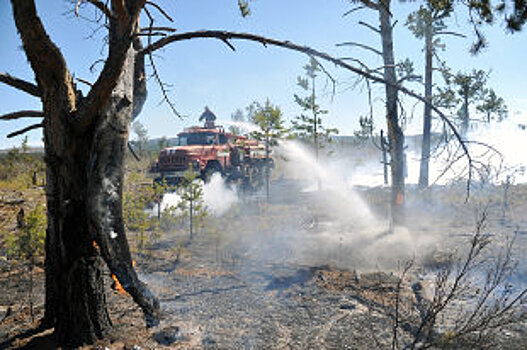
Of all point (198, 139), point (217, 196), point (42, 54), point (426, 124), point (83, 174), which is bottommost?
point (217, 196)

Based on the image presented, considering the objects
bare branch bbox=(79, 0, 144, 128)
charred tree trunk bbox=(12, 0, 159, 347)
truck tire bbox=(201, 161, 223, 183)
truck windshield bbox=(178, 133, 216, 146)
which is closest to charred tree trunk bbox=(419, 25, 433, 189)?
truck tire bbox=(201, 161, 223, 183)

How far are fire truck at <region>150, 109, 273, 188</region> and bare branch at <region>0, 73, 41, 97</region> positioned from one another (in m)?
9.09

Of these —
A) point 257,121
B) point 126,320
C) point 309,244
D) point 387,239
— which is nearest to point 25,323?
point 126,320

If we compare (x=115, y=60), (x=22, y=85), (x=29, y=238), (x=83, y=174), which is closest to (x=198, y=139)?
(x=29, y=238)

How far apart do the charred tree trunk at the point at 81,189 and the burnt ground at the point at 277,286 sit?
46cm

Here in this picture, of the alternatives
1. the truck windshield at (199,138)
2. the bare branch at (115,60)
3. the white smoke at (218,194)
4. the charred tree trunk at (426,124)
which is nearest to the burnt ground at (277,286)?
the white smoke at (218,194)

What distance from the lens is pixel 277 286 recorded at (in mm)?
6219

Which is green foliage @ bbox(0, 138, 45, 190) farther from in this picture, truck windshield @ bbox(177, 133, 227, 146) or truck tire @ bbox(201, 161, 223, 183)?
truck tire @ bbox(201, 161, 223, 183)

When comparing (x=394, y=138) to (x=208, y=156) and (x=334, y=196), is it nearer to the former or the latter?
(x=208, y=156)

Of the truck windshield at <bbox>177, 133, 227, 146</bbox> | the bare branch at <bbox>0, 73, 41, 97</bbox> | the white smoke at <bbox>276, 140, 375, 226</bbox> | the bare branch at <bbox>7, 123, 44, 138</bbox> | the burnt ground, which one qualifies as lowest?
the burnt ground

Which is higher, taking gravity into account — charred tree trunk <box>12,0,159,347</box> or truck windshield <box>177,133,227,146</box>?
truck windshield <box>177,133,227,146</box>

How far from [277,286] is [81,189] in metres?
Result: 3.97

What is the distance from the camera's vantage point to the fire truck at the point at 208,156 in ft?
47.2

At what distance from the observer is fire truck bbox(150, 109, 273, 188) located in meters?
14.4
